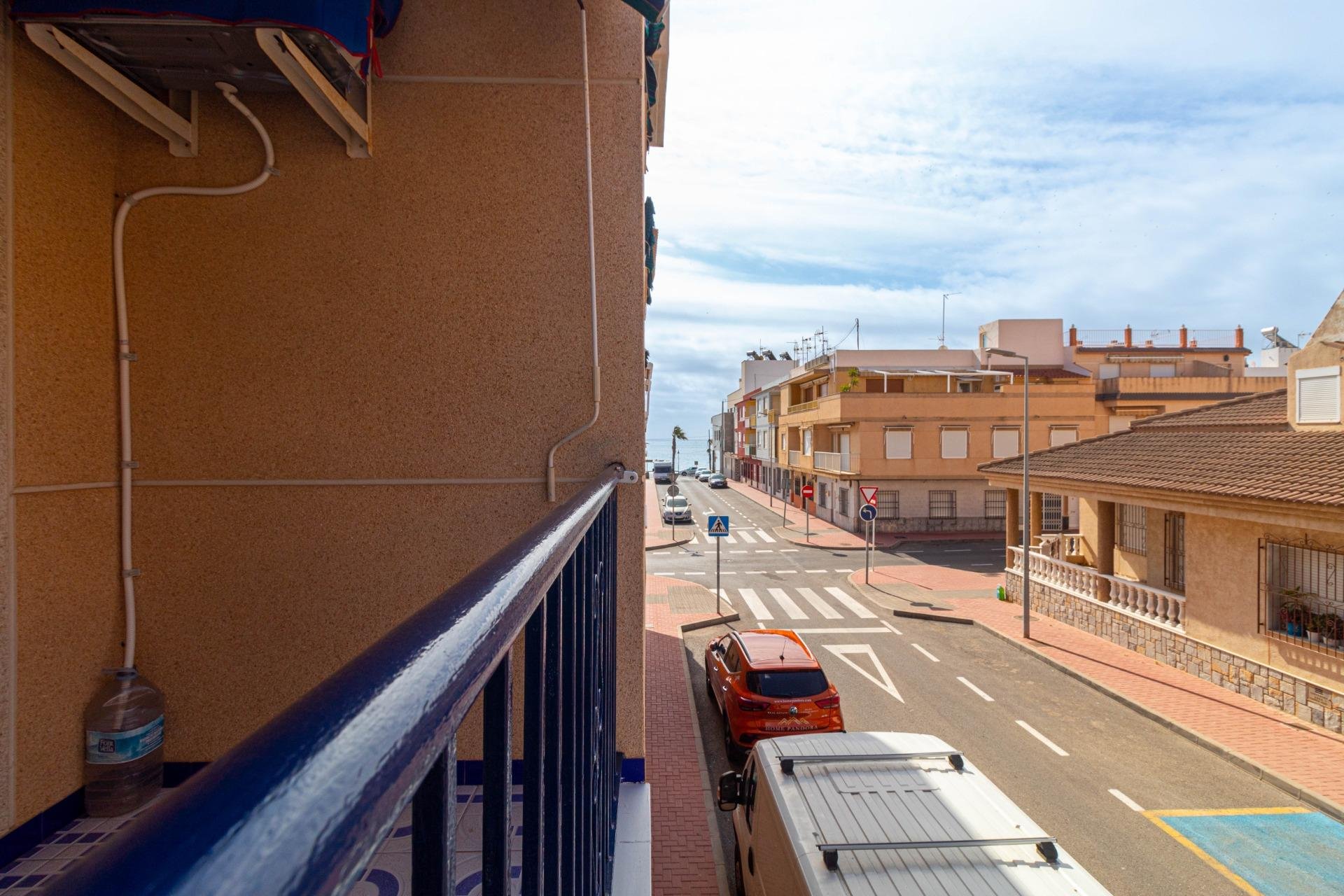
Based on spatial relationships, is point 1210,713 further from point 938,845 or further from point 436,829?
point 436,829

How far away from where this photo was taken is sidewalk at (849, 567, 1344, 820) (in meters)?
9.48

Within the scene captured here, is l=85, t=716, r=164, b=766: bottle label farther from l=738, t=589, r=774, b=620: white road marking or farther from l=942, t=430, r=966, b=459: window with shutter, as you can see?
l=942, t=430, r=966, b=459: window with shutter

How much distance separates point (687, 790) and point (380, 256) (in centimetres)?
745

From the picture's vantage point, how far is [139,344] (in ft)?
14.8

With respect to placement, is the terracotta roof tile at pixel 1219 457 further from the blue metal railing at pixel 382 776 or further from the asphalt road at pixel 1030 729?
the blue metal railing at pixel 382 776

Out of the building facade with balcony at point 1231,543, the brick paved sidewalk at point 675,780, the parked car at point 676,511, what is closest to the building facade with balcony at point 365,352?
the brick paved sidewalk at point 675,780

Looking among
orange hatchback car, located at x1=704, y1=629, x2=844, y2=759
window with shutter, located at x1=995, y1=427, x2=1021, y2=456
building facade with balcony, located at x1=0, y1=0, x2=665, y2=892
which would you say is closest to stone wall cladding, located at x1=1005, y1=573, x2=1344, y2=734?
orange hatchback car, located at x1=704, y1=629, x2=844, y2=759

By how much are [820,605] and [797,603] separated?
59 centimetres

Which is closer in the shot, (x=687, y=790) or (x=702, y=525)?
(x=687, y=790)

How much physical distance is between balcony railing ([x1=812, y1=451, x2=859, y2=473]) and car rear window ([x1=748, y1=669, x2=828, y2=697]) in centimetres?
2346

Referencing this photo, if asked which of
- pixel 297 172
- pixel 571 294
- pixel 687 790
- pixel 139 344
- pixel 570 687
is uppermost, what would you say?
pixel 297 172

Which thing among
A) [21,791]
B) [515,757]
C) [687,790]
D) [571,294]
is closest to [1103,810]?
[687,790]

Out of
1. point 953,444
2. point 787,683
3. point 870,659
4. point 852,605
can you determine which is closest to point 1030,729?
point 787,683

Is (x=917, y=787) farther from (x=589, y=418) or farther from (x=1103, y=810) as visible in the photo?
(x=1103, y=810)
